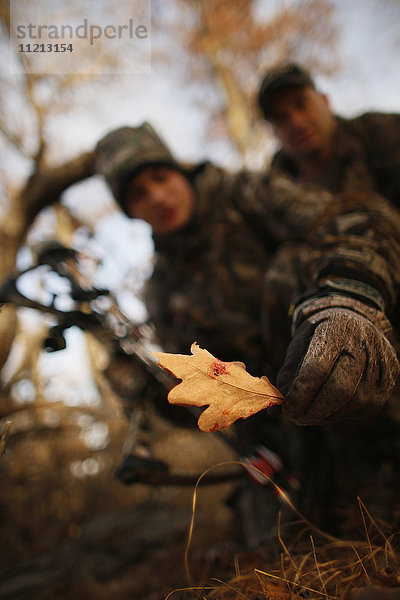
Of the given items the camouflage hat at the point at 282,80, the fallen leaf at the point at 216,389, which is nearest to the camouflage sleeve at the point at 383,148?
the camouflage hat at the point at 282,80

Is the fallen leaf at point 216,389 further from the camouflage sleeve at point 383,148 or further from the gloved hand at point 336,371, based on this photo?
the camouflage sleeve at point 383,148

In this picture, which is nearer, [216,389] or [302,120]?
[216,389]

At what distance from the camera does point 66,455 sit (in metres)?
3.61

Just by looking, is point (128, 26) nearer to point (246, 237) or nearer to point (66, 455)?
point (246, 237)

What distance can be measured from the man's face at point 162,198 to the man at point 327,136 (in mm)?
844

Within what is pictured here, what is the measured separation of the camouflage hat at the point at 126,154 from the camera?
2398mm

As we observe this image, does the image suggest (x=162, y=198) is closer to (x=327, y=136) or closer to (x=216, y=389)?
(x=327, y=136)

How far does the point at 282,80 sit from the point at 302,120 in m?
0.34

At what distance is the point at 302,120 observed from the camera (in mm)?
2176

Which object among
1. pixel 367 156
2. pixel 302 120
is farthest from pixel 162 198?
pixel 367 156

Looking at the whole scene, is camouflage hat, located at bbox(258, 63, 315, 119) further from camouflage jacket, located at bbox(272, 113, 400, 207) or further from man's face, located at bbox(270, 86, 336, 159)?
camouflage jacket, located at bbox(272, 113, 400, 207)

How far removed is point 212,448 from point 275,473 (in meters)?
3.19

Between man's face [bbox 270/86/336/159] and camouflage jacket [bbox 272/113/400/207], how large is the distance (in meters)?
0.12

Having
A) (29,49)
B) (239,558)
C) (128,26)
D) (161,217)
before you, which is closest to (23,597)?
(239,558)
